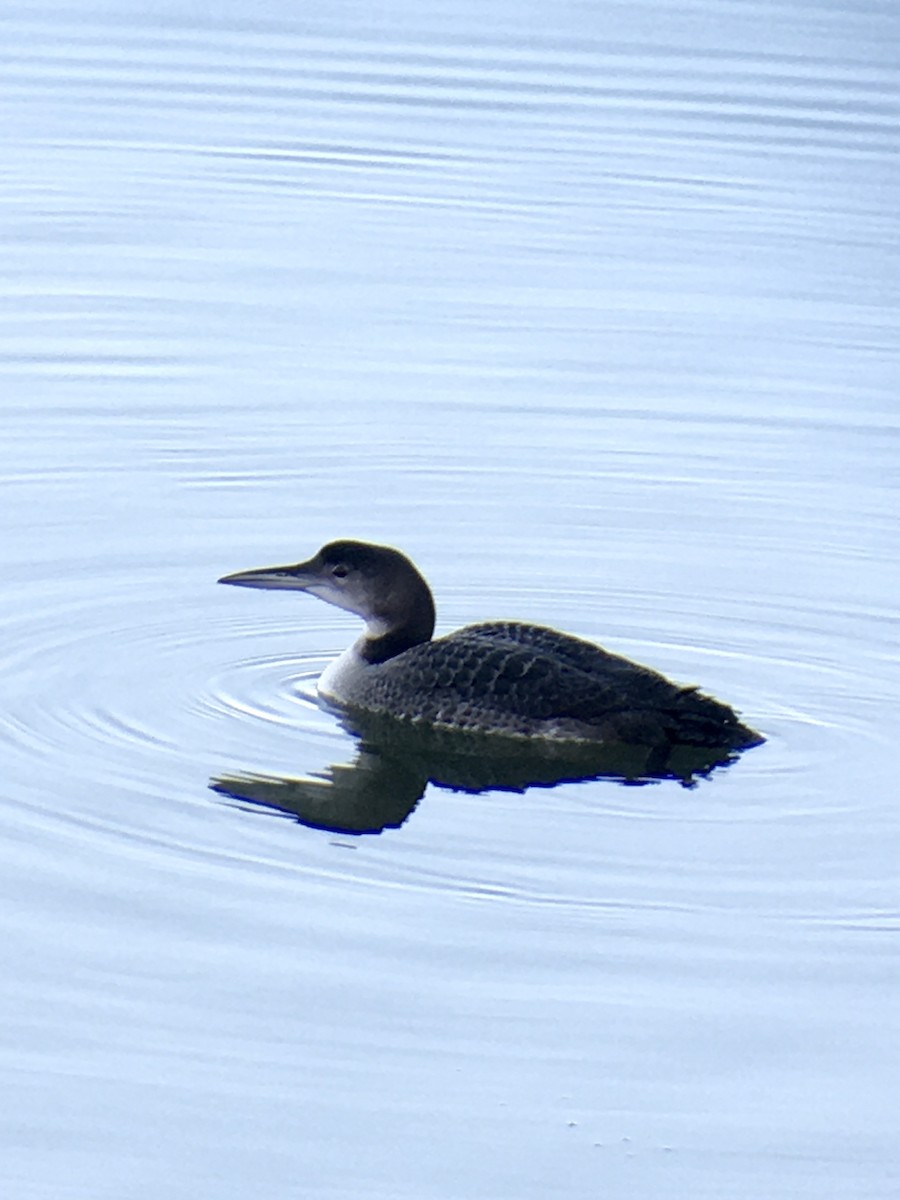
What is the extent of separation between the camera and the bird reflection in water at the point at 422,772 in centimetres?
711

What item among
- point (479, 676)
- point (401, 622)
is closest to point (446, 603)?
point (401, 622)

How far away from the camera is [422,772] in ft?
24.9

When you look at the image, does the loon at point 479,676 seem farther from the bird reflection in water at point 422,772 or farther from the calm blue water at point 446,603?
the calm blue water at point 446,603

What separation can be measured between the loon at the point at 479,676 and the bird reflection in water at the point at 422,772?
0.18ft

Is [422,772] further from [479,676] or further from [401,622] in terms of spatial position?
[401,622]

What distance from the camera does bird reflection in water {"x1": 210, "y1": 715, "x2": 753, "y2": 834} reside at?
711 centimetres

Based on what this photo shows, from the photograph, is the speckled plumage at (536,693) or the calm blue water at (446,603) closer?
the calm blue water at (446,603)

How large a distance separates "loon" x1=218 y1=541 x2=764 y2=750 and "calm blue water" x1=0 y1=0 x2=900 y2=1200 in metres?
0.19

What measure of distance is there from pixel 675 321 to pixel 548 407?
1574mm

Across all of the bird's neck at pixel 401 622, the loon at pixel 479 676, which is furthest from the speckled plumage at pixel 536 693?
the bird's neck at pixel 401 622

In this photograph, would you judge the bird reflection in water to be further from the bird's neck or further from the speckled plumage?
the bird's neck

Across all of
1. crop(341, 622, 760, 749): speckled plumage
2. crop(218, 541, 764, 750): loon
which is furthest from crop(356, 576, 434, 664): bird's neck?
crop(341, 622, 760, 749): speckled plumage

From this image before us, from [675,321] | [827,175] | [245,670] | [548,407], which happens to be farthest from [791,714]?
[827,175]

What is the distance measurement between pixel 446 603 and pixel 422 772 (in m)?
1.39
